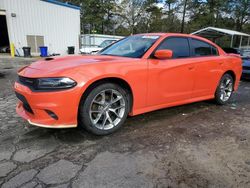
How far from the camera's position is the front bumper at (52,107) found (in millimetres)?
2730

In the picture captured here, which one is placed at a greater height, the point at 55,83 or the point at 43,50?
the point at 55,83

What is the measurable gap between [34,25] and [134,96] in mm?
17747

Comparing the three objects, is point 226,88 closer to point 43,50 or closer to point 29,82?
point 29,82

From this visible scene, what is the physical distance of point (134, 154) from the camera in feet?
9.00

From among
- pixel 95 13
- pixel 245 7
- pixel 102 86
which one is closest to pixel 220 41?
pixel 245 7

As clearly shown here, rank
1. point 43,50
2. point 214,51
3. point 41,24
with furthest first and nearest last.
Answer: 1. point 41,24
2. point 43,50
3. point 214,51

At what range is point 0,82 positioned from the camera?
7.12 m

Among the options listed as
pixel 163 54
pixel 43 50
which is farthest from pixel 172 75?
pixel 43 50

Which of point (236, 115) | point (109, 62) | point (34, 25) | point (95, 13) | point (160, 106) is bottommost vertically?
point (236, 115)

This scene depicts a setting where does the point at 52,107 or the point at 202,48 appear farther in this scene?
the point at 202,48

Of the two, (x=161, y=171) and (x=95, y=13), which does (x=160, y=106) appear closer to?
(x=161, y=171)

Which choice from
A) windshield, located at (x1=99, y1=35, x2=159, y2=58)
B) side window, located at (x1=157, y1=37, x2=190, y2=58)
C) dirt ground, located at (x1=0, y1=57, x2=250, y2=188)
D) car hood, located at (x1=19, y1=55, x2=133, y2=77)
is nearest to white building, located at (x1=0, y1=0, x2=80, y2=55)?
dirt ground, located at (x1=0, y1=57, x2=250, y2=188)

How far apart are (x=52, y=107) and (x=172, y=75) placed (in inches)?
80.8

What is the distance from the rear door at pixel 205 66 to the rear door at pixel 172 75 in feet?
0.54
